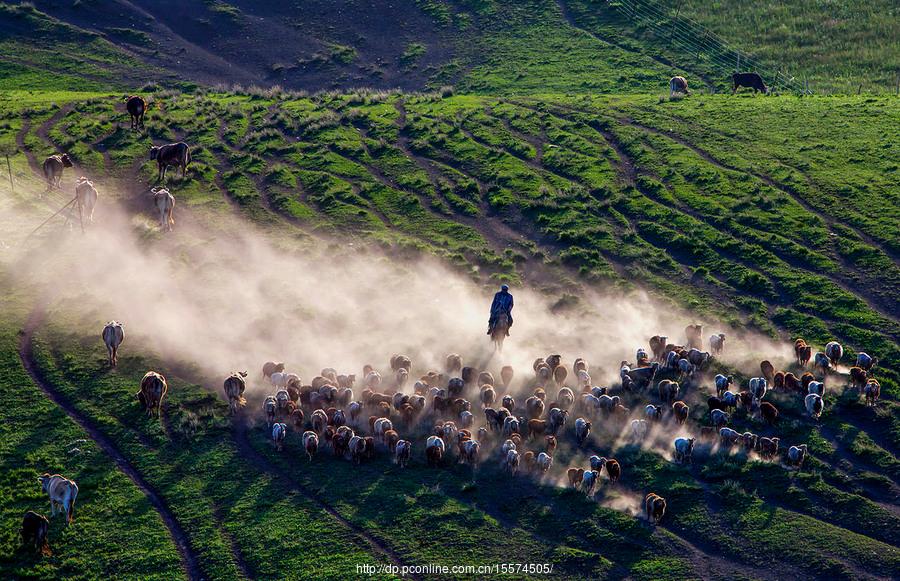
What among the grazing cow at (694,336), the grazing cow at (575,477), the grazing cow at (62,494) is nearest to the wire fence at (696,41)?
the grazing cow at (694,336)

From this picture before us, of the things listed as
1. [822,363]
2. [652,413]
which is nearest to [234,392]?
[652,413]

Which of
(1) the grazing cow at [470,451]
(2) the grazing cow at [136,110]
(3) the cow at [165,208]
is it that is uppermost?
(2) the grazing cow at [136,110]

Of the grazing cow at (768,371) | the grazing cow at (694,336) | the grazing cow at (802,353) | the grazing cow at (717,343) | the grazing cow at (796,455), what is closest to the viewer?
the grazing cow at (796,455)

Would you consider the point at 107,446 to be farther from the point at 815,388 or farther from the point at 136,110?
the point at 136,110

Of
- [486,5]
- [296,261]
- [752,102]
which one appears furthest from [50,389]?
[486,5]

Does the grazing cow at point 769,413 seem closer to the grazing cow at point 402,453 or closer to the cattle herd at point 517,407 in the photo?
the cattle herd at point 517,407

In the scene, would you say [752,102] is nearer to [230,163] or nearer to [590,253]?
[590,253]
